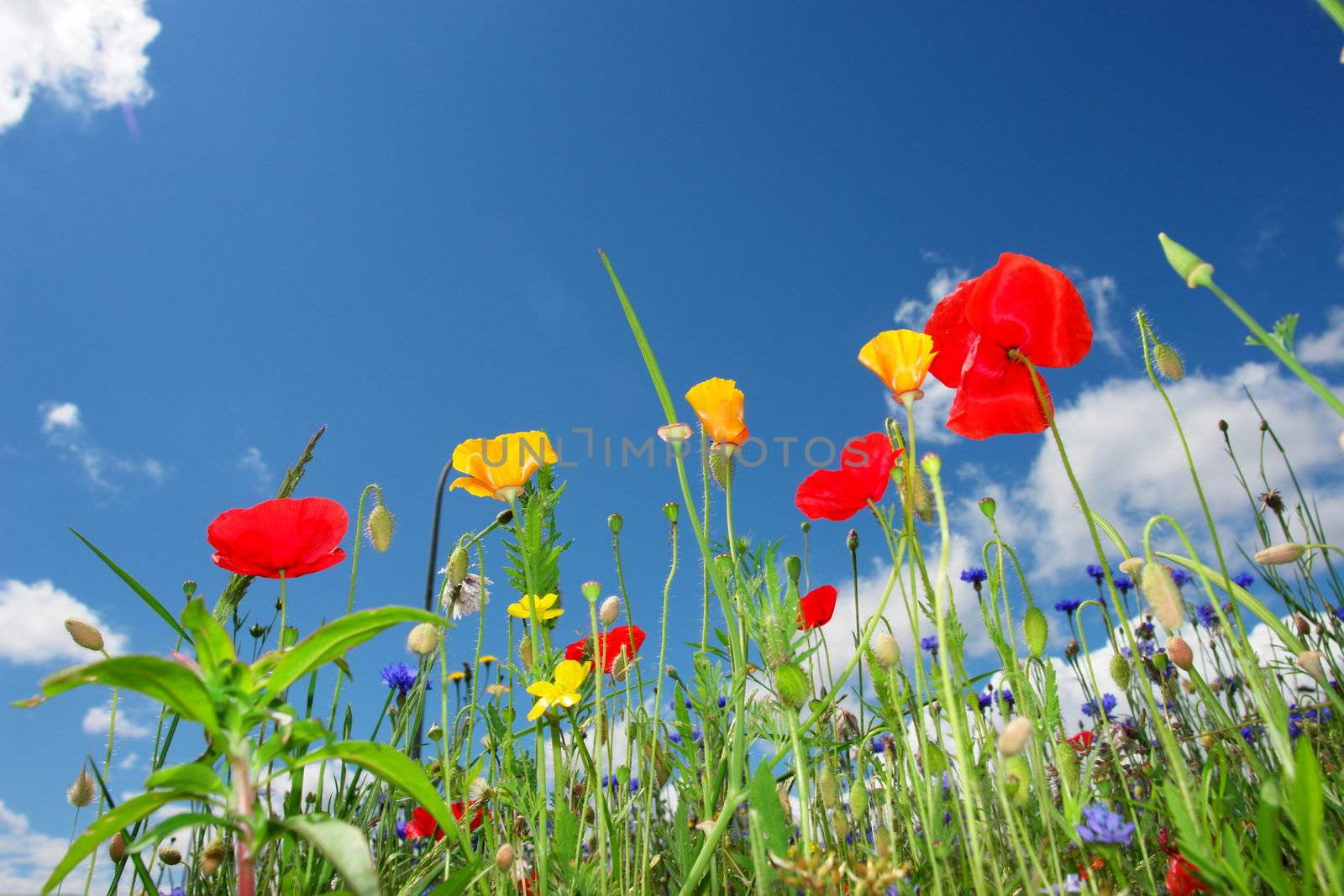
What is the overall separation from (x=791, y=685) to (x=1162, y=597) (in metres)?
0.54

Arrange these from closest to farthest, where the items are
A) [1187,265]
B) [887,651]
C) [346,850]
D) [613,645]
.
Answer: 1. [346,850]
2. [1187,265]
3. [887,651]
4. [613,645]

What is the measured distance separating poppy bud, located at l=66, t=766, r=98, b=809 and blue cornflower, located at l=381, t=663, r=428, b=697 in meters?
0.96

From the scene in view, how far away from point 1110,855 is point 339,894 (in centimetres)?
101

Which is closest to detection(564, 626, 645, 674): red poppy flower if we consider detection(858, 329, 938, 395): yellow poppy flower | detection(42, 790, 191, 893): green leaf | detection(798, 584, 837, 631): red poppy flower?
detection(798, 584, 837, 631): red poppy flower

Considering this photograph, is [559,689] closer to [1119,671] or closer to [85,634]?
[85,634]

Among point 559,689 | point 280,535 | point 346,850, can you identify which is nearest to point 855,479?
point 559,689

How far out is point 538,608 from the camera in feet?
5.82

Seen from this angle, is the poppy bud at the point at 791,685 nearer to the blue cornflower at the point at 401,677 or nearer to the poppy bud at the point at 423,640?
the poppy bud at the point at 423,640

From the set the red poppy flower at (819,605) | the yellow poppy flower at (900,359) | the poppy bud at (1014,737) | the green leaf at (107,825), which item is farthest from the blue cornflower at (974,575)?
the green leaf at (107,825)

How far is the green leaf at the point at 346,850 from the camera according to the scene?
655 millimetres

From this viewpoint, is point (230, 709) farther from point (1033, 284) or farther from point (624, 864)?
point (1033, 284)

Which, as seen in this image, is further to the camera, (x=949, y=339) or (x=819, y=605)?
(x=819, y=605)

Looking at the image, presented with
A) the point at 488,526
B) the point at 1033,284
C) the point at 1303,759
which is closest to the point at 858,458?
the point at 1033,284

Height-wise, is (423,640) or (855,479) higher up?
(855,479)
